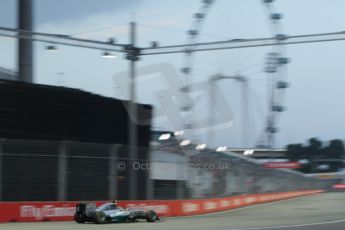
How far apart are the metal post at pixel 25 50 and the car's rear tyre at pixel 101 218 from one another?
1506 cm

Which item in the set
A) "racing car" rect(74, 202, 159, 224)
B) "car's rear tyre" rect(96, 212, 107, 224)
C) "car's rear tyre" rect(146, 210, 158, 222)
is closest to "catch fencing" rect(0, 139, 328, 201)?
"racing car" rect(74, 202, 159, 224)

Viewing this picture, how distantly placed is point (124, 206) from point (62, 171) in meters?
3.78

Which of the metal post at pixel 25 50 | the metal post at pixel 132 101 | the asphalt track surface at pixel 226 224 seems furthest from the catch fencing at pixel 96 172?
the metal post at pixel 25 50

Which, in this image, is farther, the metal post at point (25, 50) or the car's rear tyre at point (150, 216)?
the metal post at point (25, 50)

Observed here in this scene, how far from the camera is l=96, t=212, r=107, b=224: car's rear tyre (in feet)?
73.1

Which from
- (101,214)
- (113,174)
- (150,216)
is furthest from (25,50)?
(101,214)

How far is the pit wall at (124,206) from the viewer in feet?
75.6

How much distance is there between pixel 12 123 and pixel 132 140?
5.62 meters

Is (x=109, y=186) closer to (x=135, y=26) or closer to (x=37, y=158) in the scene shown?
(x=37, y=158)

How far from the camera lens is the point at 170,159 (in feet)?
101

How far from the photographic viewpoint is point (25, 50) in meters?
35.3

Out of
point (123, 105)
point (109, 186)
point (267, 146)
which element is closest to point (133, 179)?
point (109, 186)

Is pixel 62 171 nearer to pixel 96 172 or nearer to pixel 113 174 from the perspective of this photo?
pixel 96 172

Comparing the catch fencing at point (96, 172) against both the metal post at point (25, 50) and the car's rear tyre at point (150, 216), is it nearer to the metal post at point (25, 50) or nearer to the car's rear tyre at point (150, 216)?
the car's rear tyre at point (150, 216)
